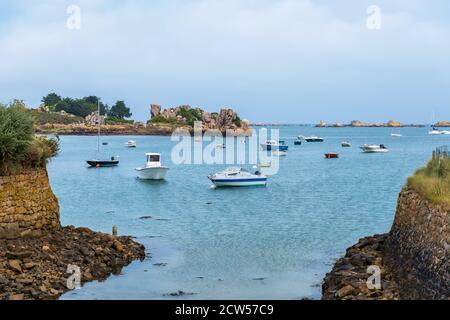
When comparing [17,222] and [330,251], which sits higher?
[17,222]

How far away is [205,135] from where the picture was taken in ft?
618

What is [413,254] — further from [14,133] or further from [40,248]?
[14,133]

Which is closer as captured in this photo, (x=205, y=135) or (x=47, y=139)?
(x=47, y=139)

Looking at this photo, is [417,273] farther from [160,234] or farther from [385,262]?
[160,234]

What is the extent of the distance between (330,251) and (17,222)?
1256 centimetres

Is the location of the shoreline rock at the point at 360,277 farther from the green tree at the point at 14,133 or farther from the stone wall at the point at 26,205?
the green tree at the point at 14,133

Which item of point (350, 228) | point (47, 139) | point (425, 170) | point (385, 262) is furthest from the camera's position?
point (350, 228)

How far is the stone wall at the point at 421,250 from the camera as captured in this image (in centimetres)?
1596

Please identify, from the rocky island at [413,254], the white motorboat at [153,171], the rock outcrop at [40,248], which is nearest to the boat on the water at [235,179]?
the white motorboat at [153,171]

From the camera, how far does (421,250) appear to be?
1786 cm

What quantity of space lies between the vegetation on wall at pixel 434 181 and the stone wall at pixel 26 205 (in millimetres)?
12383

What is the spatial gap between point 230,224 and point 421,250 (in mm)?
18093

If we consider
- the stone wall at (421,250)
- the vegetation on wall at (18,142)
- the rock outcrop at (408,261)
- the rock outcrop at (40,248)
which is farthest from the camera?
the vegetation on wall at (18,142)
